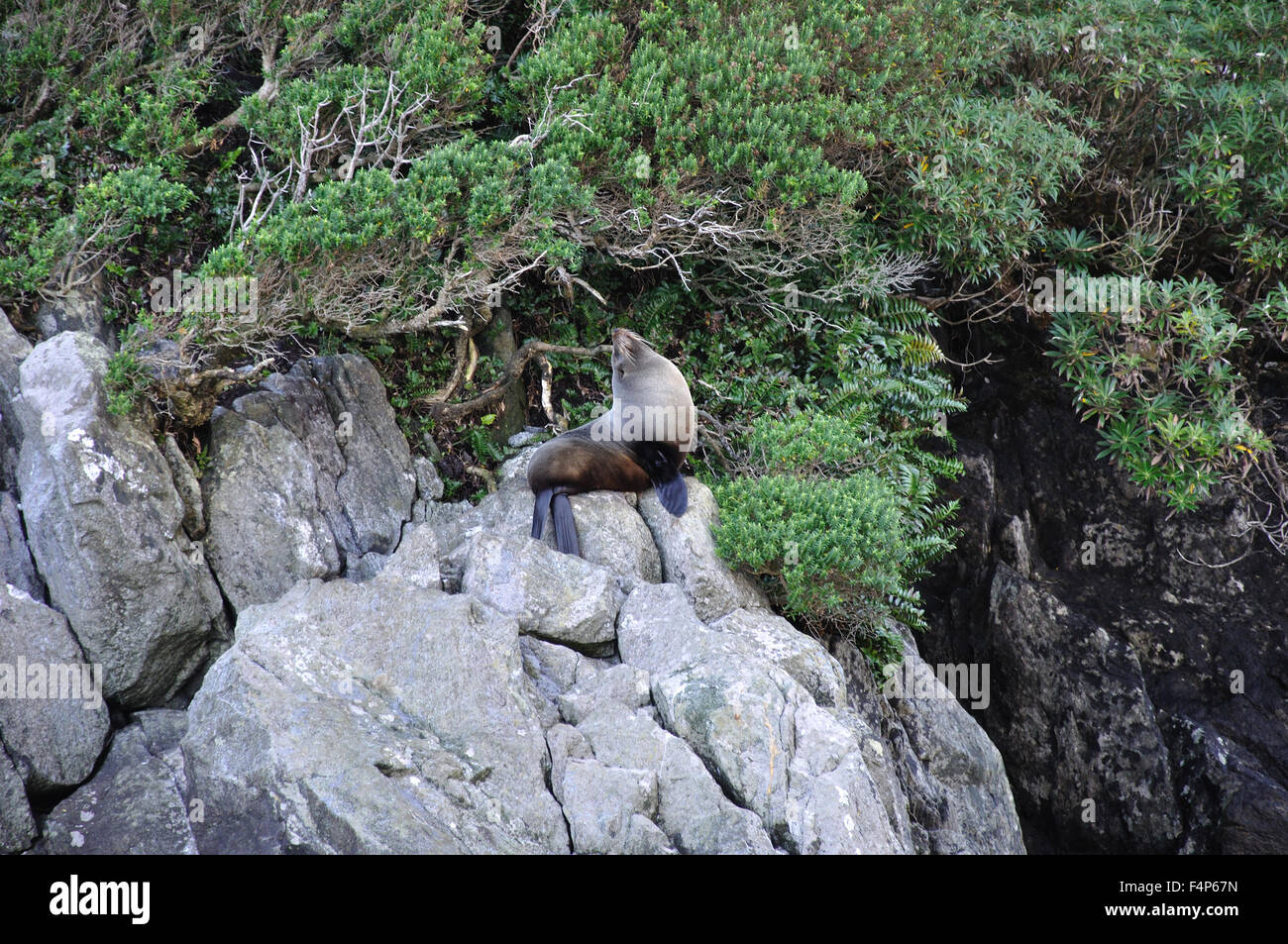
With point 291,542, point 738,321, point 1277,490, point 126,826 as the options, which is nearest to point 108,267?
point 291,542

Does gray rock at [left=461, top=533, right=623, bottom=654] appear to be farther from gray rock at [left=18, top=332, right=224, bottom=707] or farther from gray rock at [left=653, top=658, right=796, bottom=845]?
gray rock at [left=18, top=332, right=224, bottom=707]

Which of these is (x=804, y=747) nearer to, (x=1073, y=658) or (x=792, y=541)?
(x=792, y=541)

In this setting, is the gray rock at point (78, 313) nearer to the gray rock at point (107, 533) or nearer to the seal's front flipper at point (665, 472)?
the gray rock at point (107, 533)

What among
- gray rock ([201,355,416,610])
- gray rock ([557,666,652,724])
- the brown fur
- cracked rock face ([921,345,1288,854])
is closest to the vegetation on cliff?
gray rock ([201,355,416,610])

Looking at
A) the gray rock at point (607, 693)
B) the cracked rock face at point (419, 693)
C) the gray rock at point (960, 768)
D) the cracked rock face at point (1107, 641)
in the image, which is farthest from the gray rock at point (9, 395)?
the cracked rock face at point (1107, 641)

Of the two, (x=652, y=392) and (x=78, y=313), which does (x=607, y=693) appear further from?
(x=78, y=313)

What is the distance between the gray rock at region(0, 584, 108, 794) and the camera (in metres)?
4.48

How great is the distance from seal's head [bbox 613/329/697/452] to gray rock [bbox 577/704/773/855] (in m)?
2.75

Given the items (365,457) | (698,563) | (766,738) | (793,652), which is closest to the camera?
(766,738)

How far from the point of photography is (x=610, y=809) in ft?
13.6

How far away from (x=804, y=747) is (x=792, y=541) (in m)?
1.63

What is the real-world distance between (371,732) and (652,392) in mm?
3595

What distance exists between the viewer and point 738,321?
848cm

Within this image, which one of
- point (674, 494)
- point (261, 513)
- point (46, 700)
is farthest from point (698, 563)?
point (46, 700)
